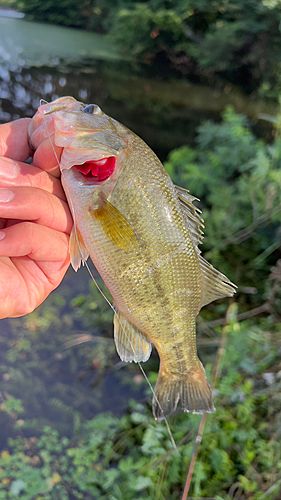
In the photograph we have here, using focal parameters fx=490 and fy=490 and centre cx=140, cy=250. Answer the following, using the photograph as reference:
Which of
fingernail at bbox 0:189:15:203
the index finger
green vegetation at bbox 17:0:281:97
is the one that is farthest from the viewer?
green vegetation at bbox 17:0:281:97

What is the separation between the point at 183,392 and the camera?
201 centimetres

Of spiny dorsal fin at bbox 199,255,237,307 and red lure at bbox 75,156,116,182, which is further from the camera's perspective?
spiny dorsal fin at bbox 199,255,237,307

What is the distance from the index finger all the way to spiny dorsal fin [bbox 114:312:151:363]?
696mm

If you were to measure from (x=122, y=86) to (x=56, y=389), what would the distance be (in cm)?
1486

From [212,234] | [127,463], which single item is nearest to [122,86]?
[212,234]

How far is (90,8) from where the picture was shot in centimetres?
3281

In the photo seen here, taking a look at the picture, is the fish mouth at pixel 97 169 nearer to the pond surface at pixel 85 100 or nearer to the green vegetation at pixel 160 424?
the green vegetation at pixel 160 424

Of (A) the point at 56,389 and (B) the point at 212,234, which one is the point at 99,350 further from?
(B) the point at 212,234

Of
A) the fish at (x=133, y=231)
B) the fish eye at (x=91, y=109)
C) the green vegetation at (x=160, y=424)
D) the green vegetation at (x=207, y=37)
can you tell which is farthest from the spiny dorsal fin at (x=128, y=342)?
the green vegetation at (x=207, y=37)

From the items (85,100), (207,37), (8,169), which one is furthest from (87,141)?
(207,37)

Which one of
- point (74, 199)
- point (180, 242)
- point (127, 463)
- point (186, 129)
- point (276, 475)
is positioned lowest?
point (186, 129)

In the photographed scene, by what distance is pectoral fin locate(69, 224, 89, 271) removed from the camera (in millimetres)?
1657

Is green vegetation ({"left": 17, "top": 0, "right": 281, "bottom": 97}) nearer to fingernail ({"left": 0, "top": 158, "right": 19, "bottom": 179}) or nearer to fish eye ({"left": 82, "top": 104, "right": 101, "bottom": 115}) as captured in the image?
fish eye ({"left": 82, "top": 104, "right": 101, "bottom": 115})

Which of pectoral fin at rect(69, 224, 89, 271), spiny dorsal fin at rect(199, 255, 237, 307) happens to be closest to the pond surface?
spiny dorsal fin at rect(199, 255, 237, 307)
